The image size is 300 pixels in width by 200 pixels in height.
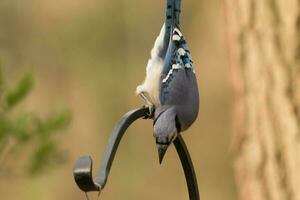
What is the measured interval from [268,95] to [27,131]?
0.62 m

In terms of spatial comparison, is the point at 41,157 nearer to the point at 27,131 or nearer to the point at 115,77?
the point at 27,131

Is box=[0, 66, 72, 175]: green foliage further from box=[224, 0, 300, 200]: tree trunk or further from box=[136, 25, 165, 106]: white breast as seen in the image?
box=[136, 25, 165, 106]: white breast

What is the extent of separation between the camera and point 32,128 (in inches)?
81.6

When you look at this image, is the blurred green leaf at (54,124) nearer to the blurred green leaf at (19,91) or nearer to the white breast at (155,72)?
the blurred green leaf at (19,91)

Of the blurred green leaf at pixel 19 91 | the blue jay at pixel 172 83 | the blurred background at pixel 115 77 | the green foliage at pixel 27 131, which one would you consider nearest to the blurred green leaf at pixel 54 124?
the green foliage at pixel 27 131

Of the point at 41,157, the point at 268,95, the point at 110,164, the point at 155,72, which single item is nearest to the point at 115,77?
the point at 41,157

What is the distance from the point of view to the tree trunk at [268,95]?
→ 1.95 metres

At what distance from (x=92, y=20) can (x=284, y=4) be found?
1.24 m

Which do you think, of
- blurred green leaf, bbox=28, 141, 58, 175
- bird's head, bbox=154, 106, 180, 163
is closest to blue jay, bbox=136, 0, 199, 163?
bird's head, bbox=154, 106, 180, 163

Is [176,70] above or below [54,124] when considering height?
above

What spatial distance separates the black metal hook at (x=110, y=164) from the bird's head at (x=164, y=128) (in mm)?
31

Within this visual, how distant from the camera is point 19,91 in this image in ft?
6.10

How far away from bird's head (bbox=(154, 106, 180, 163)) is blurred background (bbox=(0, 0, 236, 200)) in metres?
2.04

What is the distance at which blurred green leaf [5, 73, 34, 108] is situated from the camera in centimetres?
186
